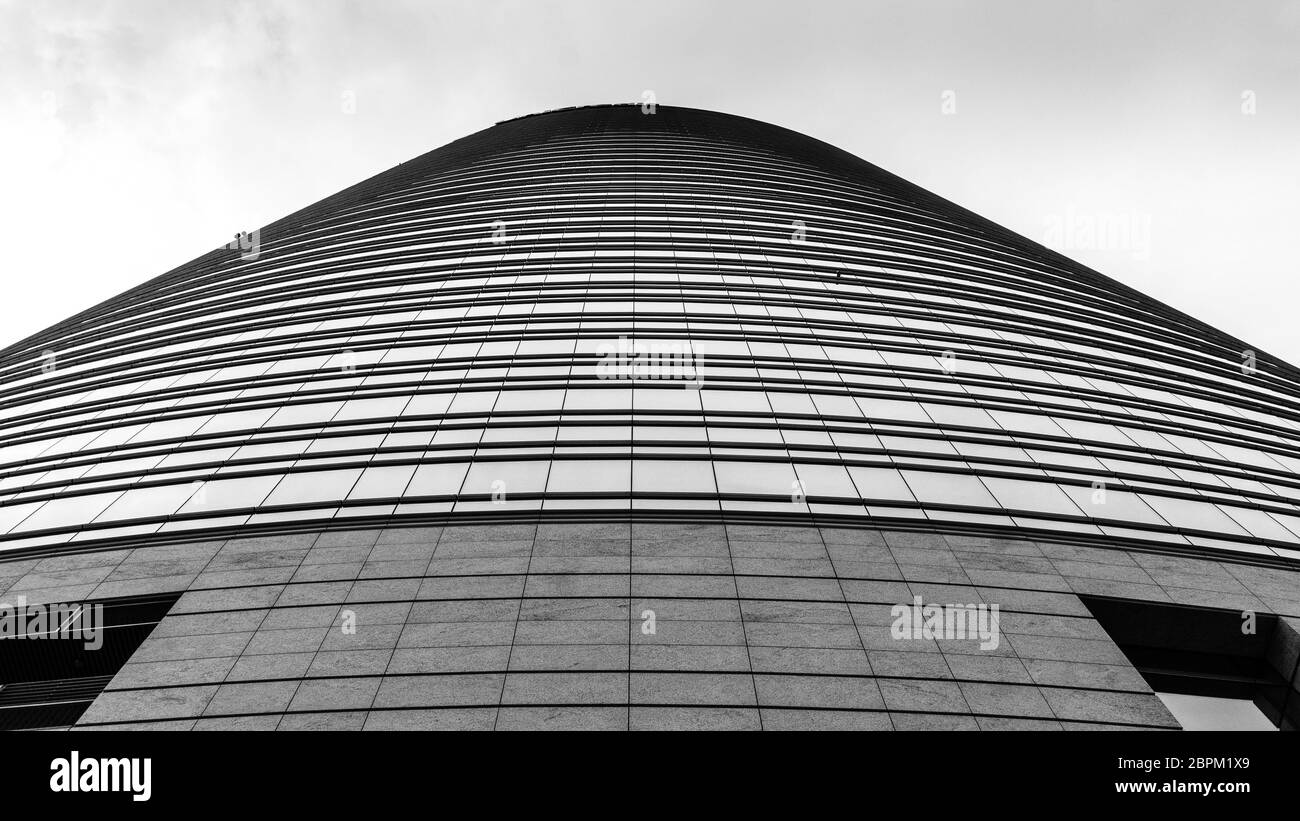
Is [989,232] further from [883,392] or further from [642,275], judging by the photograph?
[883,392]

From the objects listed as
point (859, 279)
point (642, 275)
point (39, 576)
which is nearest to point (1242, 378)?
point (859, 279)

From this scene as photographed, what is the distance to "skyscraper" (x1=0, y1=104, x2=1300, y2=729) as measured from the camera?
1012cm

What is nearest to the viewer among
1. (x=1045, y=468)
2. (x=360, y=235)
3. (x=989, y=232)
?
(x=1045, y=468)

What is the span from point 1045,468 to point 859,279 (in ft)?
37.9

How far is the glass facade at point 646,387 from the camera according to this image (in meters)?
14.9

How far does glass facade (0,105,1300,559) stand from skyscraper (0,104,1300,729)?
113mm

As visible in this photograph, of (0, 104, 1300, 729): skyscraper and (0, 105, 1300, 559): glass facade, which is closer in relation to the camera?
(0, 104, 1300, 729): skyscraper

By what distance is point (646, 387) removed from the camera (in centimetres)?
1830

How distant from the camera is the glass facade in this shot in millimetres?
14945

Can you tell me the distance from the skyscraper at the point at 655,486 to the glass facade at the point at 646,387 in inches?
4.5

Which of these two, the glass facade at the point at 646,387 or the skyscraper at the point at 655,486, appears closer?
the skyscraper at the point at 655,486

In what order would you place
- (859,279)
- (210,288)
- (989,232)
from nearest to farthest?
(859,279)
(210,288)
(989,232)
